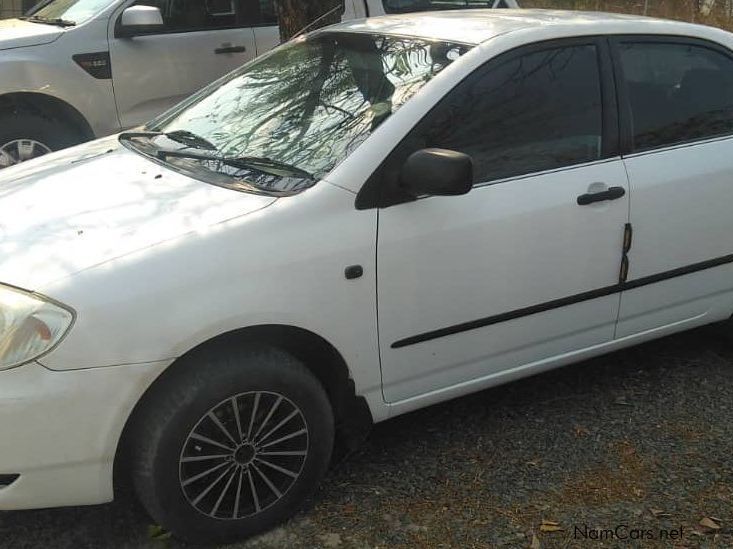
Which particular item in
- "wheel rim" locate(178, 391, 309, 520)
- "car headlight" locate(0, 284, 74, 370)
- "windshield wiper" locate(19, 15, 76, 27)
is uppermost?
"windshield wiper" locate(19, 15, 76, 27)

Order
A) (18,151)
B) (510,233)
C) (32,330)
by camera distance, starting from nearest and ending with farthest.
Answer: (32,330), (510,233), (18,151)

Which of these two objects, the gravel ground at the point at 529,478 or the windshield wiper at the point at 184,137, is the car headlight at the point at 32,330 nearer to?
the gravel ground at the point at 529,478

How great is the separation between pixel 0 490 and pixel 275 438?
0.83 metres

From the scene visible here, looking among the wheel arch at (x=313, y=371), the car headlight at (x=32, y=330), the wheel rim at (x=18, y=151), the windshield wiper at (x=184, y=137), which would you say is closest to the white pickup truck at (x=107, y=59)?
the wheel rim at (x=18, y=151)

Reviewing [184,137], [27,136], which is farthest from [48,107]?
[184,137]

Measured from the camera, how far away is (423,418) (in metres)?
3.52

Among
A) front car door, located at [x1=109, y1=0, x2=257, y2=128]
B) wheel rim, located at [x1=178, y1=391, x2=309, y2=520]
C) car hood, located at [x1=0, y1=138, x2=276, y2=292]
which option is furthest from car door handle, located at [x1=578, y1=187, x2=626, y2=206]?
front car door, located at [x1=109, y1=0, x2=257, y2=128]

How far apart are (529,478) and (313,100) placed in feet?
5.45

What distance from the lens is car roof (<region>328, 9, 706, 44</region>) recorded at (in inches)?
128

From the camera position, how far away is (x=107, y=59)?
5969mm

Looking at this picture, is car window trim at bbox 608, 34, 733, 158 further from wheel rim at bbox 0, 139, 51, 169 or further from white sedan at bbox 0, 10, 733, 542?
wheel rim at bbox 0, 139, 51, 169

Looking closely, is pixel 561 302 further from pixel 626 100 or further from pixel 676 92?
pixel 676 92

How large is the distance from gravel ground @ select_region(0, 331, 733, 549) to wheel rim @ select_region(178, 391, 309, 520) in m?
0.16

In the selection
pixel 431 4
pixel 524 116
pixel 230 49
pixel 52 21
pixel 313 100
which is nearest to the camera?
pixel 524 116
